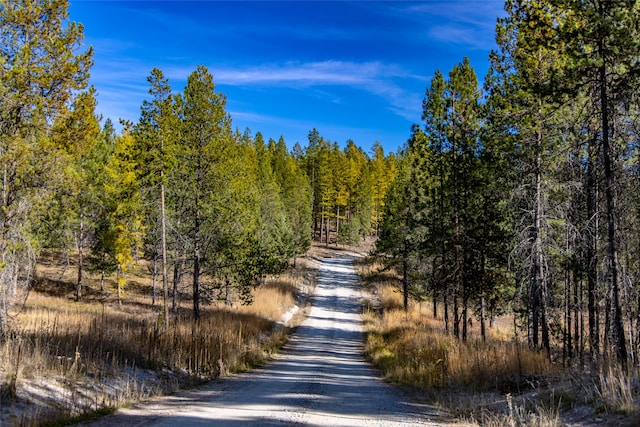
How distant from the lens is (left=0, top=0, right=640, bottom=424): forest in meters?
9.64

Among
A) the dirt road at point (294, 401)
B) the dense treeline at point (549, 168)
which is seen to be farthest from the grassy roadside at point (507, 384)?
the dense treeline at point (549, 168)

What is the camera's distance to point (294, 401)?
9.04 meters

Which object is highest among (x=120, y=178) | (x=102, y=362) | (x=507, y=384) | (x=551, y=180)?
(x=120, y=178)

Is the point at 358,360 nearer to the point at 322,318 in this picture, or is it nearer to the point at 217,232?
the point at 217,232

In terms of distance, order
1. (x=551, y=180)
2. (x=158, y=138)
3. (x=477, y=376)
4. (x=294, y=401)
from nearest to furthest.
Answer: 1. (x=294, y=401)
2. (x=477, y=376)
3. (x=551, y=180)
4. (x=158, y=138)

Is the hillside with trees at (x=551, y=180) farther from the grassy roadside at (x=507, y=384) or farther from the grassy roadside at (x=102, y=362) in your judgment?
the grassy roadside at (x=102, y=362)

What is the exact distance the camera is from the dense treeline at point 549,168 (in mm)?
8852

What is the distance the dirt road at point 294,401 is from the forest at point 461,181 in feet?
12.5

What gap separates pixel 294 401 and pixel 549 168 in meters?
11.6

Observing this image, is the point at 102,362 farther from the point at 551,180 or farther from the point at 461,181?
the point at 461,181

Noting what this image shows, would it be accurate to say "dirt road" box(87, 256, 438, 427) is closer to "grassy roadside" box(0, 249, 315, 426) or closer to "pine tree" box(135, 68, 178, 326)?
"grassy roadside" box(0, 249, 315, 426)

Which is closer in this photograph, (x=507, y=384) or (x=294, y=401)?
(x=294, y=401)

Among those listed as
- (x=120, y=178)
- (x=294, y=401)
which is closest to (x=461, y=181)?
(x=294, y=401)

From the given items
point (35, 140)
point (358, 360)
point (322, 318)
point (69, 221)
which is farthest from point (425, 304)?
point (35, 140)
